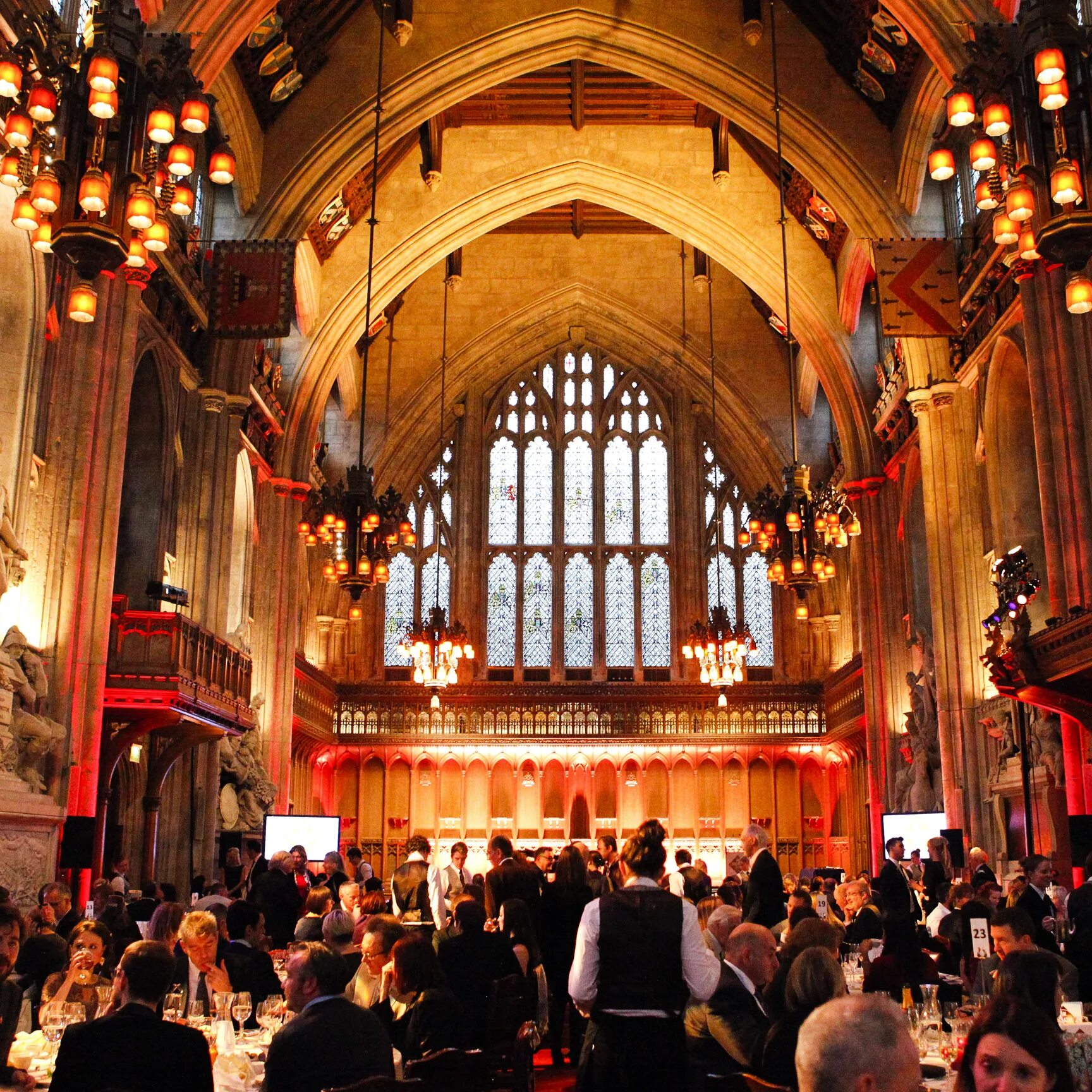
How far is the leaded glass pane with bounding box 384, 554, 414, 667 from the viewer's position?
27.5 meters

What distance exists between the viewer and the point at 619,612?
27.7 metres

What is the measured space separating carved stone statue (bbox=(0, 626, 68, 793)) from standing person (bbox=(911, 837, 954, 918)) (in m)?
8.06

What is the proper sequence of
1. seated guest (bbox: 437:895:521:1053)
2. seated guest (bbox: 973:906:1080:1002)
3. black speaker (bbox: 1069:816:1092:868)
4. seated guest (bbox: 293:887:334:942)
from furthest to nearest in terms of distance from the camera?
1. black speaker (bbox: 1069:816:1092:868)
2. seated guest (bbox: 293:887:334:942)
3. seated guest (bbox: 437:895:521:1053)
4. seated guest (bbox: 973:906:1080:1002)

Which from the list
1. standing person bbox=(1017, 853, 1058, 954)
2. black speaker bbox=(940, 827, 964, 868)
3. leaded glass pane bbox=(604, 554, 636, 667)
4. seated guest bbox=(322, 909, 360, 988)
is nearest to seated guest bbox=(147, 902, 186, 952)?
seated guest bbox=(322, 909, 360, 988)

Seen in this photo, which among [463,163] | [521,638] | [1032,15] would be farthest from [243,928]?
[521,638]

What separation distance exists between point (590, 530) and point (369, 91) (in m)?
11.6

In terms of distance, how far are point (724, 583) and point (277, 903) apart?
1916cm

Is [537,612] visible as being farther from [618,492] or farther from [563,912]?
[563,912]

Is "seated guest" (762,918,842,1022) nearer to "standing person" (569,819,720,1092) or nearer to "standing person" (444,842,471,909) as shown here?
"standing person" (569,819,720,1092)

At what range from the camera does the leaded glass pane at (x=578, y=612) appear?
89.9ft

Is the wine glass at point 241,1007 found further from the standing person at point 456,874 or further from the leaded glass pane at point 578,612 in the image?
the leaded glass pane at point 578,612

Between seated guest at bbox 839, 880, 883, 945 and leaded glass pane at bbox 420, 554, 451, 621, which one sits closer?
seated guest at bbox 839, 880, 883, 945

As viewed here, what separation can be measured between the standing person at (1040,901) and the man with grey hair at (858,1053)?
499 centimetres

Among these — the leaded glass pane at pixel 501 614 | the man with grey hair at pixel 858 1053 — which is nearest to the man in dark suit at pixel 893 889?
the man with grey hair at pixel 858 1053
